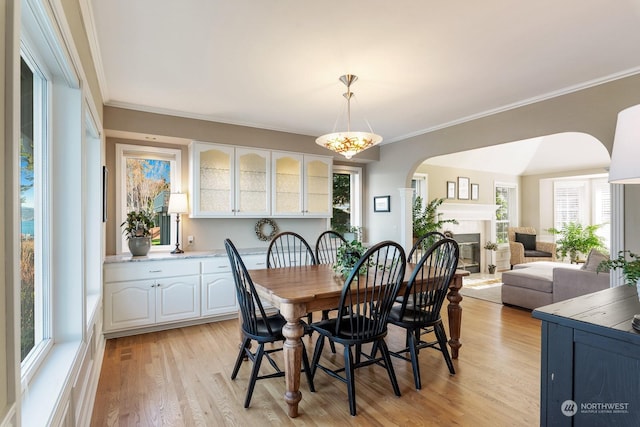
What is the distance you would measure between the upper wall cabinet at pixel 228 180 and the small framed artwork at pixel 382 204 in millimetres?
2000

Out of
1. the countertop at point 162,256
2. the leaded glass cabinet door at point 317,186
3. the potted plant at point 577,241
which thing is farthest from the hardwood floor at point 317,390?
the potted plant at point 577,241

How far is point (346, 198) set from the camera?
5918 mm

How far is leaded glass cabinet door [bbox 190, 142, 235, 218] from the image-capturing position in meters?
4.17

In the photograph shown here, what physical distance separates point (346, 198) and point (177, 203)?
2.85 metres

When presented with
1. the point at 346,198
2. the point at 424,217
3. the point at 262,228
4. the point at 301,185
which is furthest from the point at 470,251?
the point at 262,228

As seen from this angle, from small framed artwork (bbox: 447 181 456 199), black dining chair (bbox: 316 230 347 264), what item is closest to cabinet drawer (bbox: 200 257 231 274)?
black dining chair (bbox: 316 230 347 264)

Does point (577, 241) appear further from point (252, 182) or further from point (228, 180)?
point (228, 180)

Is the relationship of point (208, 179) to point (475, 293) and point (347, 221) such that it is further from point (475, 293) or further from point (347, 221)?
point (475, 293)

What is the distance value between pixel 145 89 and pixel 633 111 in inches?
141

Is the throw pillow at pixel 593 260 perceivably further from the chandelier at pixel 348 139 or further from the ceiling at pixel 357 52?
the chandelier at pixel 348 139

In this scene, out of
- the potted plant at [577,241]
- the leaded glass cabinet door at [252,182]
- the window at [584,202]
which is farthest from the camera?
the window at [584,202]

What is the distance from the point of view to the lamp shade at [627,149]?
1150 millimetres

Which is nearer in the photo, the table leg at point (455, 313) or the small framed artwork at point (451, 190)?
the table leg at point (455, 313)

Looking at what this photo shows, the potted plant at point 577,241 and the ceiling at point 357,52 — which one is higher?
the ceiling at point 357,52
